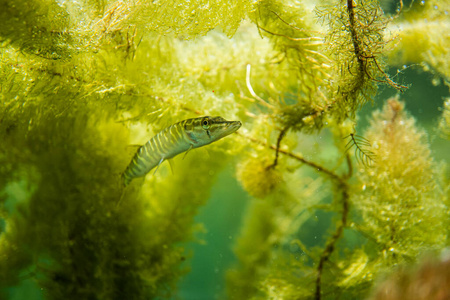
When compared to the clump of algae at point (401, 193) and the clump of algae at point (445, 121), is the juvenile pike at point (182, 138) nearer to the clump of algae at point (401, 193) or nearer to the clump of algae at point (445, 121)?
the clump of algae at point (401, 193)

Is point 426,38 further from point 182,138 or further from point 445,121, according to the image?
point 182,138

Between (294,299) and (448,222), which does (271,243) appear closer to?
(294,299)

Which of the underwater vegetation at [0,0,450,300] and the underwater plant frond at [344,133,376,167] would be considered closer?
the underwater vegetation at [0,0,450,300]

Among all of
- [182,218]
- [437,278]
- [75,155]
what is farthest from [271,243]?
[437,278]

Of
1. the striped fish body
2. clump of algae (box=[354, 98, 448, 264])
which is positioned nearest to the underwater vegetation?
clump of algae (box=[354, 98, 448, 264])

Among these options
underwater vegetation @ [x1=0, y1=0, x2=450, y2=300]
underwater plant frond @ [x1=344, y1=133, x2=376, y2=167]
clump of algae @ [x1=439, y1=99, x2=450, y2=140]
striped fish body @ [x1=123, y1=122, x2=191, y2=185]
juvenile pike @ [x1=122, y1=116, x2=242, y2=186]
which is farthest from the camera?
clump of algae @ [x1=439, y1=99, x2=450, y2=140]

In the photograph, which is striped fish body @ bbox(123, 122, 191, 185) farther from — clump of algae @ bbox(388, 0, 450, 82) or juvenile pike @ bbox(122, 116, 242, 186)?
clump of algae @ bbox(388, 0, 450, 82)

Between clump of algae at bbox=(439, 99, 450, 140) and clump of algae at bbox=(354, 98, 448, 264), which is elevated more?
clump of algae at bbox=(439, 99, 450, 140)

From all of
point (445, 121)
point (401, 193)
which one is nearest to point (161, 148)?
point (401, 193)
